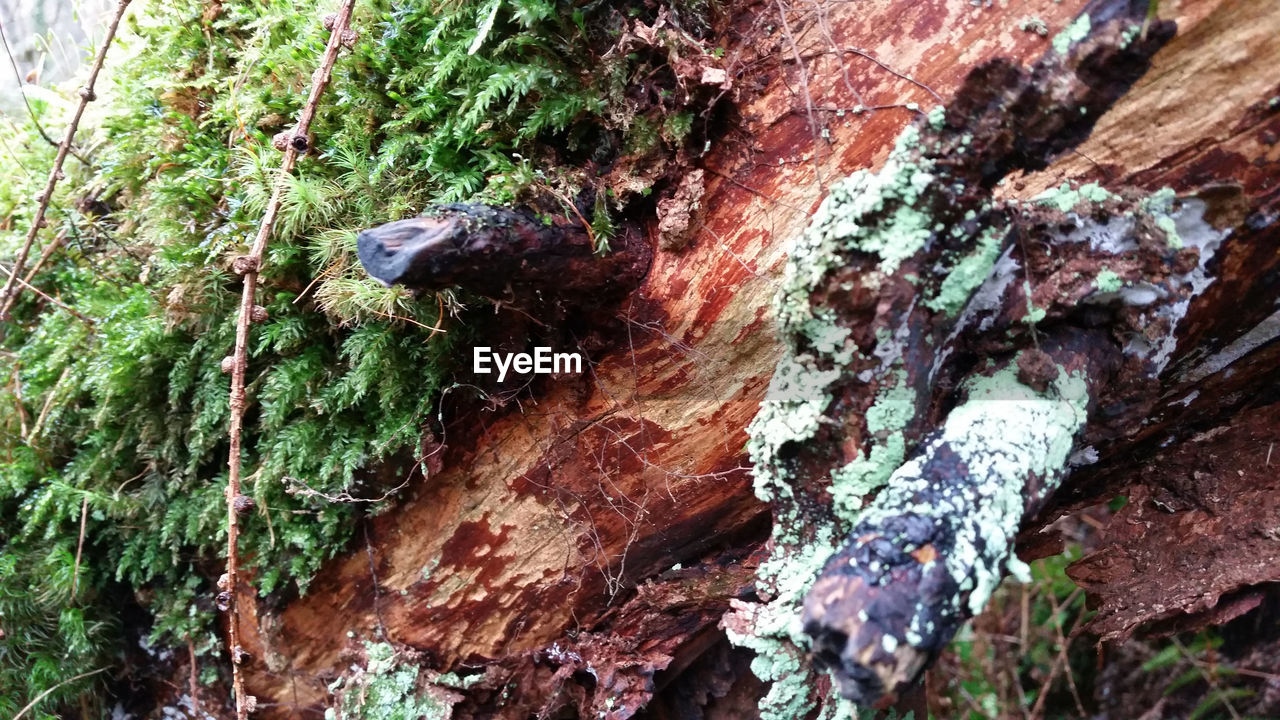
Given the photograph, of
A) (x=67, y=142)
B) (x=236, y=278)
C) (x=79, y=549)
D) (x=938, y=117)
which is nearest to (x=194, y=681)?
(x=79, y=549)

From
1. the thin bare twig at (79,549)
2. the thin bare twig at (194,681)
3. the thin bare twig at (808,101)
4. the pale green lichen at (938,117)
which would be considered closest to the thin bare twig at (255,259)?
the thin bare twig at (194,681)

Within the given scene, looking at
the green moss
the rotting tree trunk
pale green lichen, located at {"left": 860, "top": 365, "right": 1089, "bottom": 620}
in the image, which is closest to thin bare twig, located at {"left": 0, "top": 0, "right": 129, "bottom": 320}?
the green moss

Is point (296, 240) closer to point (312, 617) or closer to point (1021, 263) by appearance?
point (312, 617)

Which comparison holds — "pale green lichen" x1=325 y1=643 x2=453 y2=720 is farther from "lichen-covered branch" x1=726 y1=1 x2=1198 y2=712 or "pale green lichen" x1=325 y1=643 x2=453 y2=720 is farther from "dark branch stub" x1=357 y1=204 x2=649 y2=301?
"dark branch stub" x1=357 y1=204 x2=649 y2=301

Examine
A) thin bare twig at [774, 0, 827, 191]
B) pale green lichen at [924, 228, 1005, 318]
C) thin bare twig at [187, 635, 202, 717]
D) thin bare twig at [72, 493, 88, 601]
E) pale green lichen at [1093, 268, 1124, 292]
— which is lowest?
thin bare twig at [187, 635, 202, 717]

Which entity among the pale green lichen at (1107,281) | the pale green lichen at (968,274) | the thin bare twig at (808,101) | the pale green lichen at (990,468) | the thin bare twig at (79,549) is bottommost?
the thin bare twig at (79,549)

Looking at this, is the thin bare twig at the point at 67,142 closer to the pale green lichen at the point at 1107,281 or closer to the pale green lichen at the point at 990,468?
the pale green lichen at the point at 990,468

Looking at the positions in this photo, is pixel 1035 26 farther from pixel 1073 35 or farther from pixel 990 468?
pixel 990 468
